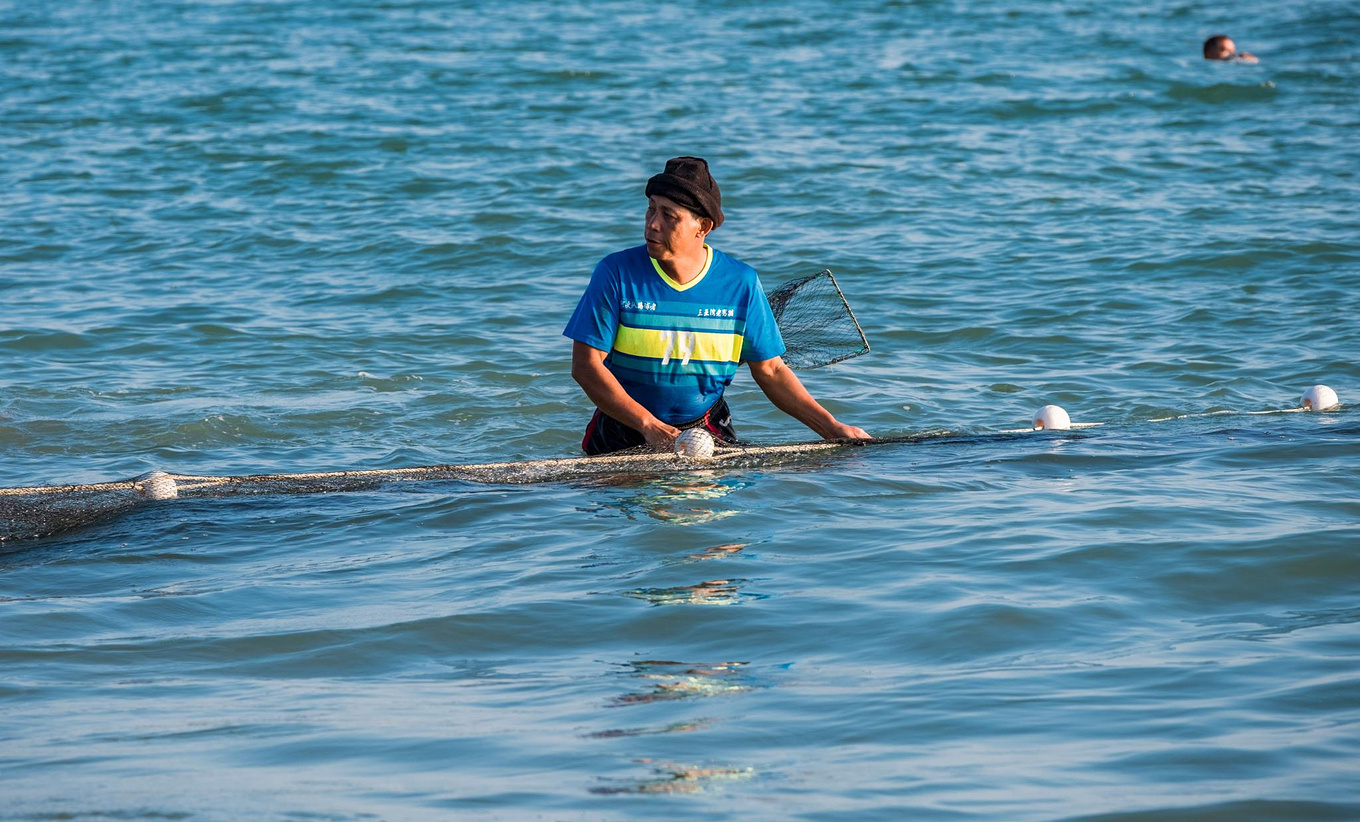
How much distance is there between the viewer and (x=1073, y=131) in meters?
16.5

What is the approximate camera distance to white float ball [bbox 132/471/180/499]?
6168mm

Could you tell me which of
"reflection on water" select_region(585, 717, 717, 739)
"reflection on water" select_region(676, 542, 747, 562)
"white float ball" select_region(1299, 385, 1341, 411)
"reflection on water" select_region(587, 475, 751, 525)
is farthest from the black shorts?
"white float ball" select_region(1299, 385, 1341, 411)

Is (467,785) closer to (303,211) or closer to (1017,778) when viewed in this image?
(1017,778)

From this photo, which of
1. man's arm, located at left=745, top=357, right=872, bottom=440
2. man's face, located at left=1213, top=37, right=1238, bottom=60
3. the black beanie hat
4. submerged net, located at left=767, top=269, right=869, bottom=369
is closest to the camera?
the black beanie hat

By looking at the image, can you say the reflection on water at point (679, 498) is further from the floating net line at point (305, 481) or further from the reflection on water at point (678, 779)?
the reflection on water at point (678, 779)

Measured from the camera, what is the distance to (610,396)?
6309mm

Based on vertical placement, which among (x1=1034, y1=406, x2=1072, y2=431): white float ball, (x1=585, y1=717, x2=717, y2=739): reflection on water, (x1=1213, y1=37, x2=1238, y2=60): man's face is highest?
(x1=1213, y1=37, x2=1238, y2=60): man's face

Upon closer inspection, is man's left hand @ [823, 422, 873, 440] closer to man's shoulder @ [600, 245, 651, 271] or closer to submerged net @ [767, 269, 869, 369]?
submerged net @ [767, 269, 869, 369]

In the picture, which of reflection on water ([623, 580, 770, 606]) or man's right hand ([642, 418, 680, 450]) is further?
man's right hand ([642, 418, 680, 450])

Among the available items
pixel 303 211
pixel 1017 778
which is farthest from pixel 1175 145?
pixel 1017 778

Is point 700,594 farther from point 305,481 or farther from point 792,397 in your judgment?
point 305,481

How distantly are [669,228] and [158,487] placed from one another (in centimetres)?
232

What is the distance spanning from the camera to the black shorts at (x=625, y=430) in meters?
6.75

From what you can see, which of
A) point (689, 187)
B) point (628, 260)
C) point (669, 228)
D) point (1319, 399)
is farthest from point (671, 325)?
point (1319, 399)
